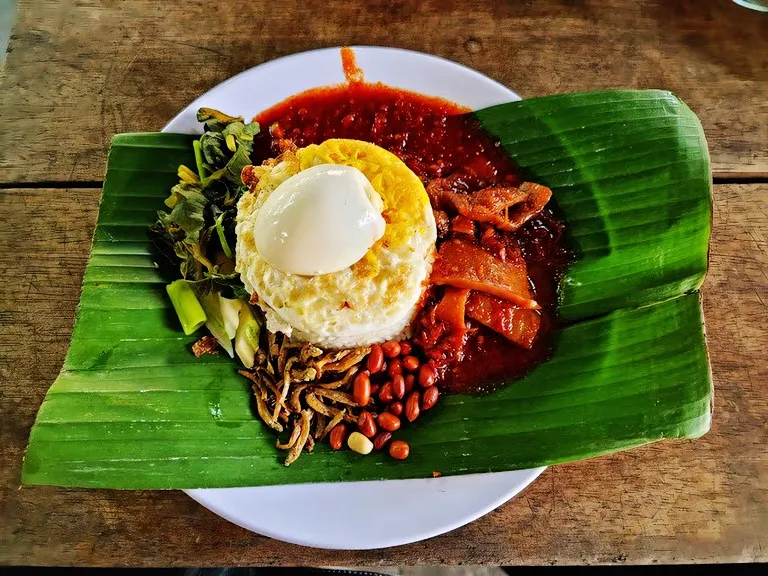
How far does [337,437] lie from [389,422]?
27 cm

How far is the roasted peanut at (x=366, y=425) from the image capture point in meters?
2.93

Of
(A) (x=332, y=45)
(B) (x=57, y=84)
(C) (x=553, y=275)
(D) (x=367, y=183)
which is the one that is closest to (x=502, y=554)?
(C) (x=553, y=275)

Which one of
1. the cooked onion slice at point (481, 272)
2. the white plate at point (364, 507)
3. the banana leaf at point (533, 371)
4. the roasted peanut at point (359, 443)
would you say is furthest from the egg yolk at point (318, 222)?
the white plate at point (364, 507)

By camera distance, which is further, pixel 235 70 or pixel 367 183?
pixel 235 70

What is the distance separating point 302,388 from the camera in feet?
10.1

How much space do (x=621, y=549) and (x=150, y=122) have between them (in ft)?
12.7

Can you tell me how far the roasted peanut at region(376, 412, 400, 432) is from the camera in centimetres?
293

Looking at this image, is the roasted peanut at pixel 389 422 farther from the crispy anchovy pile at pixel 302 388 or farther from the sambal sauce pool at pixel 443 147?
the sambal sauce pool at pixel 443 147

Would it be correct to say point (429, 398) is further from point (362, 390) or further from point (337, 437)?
point (337, 437)

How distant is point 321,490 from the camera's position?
2846 millimetres

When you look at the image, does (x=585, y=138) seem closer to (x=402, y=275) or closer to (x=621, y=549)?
(x=402, y=275)

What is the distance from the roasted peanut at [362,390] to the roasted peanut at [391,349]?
175 mm

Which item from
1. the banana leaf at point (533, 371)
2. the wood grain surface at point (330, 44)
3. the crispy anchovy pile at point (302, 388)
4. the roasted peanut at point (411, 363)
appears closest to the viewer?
the banana leaf at point (533, 371)

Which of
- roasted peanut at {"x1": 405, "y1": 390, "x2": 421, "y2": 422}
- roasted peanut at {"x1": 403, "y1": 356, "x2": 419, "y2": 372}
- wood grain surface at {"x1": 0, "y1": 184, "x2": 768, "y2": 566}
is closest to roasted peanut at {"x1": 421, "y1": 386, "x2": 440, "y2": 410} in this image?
roasted peanut at {"x1": 405, "y1": 390, "x2": 421, "y2": 422}
